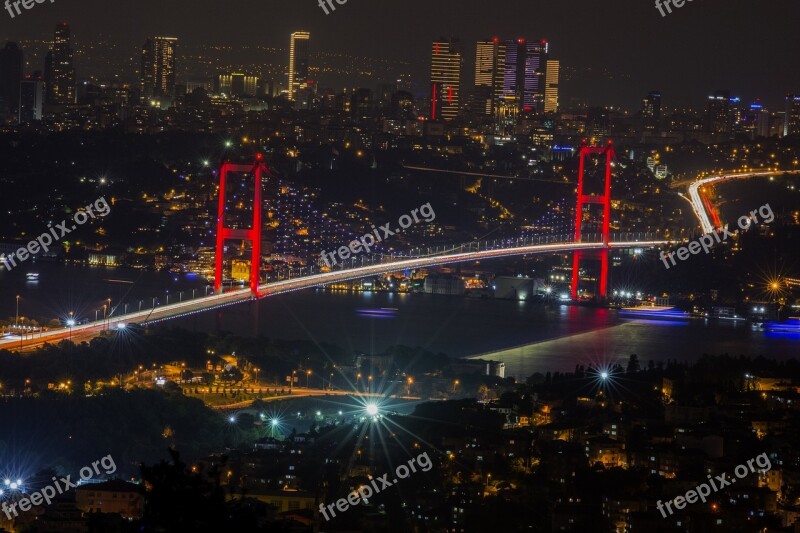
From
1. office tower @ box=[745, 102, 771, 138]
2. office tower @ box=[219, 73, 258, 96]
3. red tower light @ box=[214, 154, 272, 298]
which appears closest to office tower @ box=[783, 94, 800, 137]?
office tower @ box=[745, 102, 771, 138]

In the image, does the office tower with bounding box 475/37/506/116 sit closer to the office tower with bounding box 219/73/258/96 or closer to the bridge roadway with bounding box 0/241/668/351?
the office tower with bounding box 219/73/258/96

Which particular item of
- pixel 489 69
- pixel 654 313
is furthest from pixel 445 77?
pixel 654 313

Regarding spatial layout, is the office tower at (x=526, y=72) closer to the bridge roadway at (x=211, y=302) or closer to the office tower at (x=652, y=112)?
the office tower at (x=652, y=112)

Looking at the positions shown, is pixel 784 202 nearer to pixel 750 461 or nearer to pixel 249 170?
pixel 249 170

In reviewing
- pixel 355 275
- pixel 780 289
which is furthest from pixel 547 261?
pixel 355 275

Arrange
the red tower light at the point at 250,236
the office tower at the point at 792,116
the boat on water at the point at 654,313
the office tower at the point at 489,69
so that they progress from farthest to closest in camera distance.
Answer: the office tower at the point at 489,69
the office tower at the point at 792,116
the boat on water at the point at 654,313
the red tower light at the point at 250,236

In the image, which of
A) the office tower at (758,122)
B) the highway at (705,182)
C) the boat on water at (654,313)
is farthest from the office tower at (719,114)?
the boat on water at (654,313)
